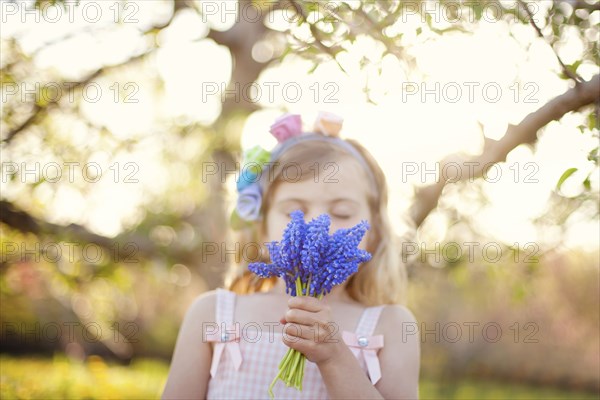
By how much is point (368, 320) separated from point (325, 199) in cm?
46

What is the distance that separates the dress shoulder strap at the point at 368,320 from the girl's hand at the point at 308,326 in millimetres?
384

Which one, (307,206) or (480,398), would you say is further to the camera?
(480,398)

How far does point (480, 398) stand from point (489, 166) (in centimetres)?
925

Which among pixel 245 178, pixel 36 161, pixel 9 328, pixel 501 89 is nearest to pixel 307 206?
pixel 245 178

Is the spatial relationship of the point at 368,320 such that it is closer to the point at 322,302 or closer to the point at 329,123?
the point at 322,302

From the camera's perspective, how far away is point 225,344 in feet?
8.01

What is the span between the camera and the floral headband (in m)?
2.62

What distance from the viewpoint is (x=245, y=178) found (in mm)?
2672

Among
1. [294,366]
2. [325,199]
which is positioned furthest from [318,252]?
[325,199]

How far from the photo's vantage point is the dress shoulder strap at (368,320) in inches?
96.3

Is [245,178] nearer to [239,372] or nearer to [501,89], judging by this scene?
[239,372]

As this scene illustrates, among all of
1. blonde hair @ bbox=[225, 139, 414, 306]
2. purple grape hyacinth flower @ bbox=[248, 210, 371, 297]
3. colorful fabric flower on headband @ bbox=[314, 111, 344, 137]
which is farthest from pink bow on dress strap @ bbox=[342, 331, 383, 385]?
colorful fabric flower on headband @ bbox=[314, 111, 344, 137]

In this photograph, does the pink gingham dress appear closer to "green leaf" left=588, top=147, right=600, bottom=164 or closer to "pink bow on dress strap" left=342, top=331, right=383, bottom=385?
"pink bow on dress strap" left=342, top=331, right=383, bottom=385

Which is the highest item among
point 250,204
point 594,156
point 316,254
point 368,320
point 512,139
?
point 512,139
